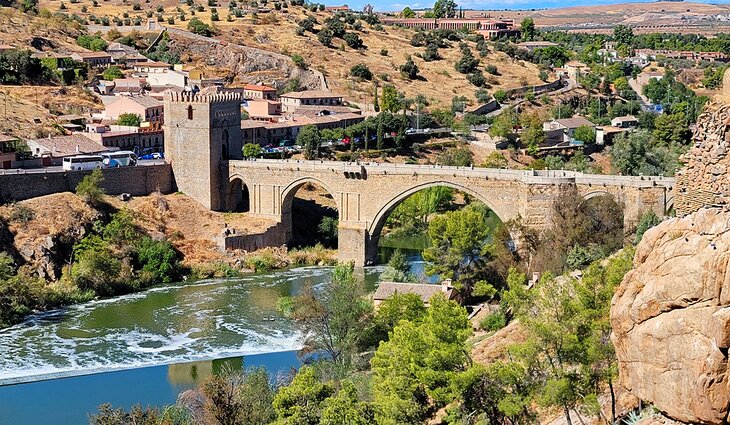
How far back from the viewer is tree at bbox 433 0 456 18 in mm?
120500

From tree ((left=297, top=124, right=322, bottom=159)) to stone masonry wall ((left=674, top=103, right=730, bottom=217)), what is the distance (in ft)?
147

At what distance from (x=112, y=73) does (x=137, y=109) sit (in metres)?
10.6

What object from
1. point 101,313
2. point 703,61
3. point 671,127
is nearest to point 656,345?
point 101,313

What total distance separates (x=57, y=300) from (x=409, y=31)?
6324cm

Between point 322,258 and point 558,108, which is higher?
point 558,108

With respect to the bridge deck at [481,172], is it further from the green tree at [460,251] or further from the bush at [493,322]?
the bush at [493,322]

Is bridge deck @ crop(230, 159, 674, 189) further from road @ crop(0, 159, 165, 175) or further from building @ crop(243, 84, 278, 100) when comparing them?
building @ crop(243, 84, 278, 100)

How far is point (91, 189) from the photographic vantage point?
131 ft

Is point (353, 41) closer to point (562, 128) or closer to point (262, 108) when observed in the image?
point (562, 128)

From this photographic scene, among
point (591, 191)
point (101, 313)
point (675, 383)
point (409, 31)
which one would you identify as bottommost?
point (101, 313)

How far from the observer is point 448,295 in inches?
1207

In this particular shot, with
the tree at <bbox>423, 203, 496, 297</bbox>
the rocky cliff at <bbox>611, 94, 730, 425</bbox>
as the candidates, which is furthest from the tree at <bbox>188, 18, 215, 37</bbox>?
the rocky cliff at <bbox>611, 94, 730, 425</bbox>

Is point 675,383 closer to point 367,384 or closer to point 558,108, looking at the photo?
point 367,384

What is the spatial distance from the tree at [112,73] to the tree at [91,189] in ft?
66.9
